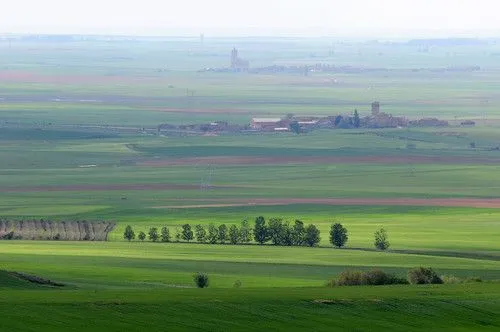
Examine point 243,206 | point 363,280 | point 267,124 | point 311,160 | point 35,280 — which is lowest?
point 35,280

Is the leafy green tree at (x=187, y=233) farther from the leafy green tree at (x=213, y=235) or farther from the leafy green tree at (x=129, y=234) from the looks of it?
the leafy green tree at (x=129, y=234)

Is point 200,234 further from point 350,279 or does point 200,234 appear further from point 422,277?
point 350,279

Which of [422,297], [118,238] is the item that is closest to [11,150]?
[118,238]

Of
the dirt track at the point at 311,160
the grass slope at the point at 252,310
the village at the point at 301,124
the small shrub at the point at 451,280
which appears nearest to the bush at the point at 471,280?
the small shrub at the point at 451,280

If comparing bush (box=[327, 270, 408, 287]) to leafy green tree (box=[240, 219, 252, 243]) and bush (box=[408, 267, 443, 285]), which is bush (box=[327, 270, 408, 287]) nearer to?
bush (box=[408, 267, 443, 285])

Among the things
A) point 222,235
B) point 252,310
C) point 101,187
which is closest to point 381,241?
point 222,235

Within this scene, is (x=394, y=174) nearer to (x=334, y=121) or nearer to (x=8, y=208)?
(x=8, y=208)

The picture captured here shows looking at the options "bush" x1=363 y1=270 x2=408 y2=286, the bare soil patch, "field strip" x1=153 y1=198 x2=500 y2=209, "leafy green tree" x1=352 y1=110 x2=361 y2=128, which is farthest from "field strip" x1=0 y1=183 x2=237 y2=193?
"leafy green tree" x1=352 y1=110 x2=361 y2=128
